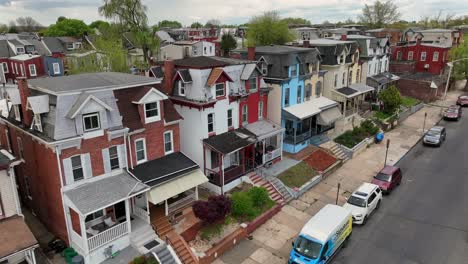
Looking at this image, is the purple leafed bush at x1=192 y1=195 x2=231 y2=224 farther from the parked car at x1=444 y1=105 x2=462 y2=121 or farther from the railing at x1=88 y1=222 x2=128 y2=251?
the parked car at x1=444 y1=105 x2=462 y2=121

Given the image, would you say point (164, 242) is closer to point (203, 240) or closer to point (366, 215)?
point (203, 240)

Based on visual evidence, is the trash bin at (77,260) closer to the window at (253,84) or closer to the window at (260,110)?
the window at (253,84)

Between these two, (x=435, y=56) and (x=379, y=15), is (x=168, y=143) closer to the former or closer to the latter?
(x=435, y=56)

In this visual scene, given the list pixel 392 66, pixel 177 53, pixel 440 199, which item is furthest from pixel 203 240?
pixel 392 66

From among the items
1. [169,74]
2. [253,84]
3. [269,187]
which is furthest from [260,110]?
[169,74]

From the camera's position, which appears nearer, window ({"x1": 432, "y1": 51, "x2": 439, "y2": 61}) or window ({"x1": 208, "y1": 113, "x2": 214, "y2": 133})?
window ({"x1": 208, "y1": 113, "x2": 214, "y2": 133})

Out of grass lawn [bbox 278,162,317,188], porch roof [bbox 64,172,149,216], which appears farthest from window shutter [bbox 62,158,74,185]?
grass lawn [bbox 278,162,317,188]

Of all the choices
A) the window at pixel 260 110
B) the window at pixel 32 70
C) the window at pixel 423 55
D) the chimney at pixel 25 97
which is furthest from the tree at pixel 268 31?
the chimney at pixel 25 97
